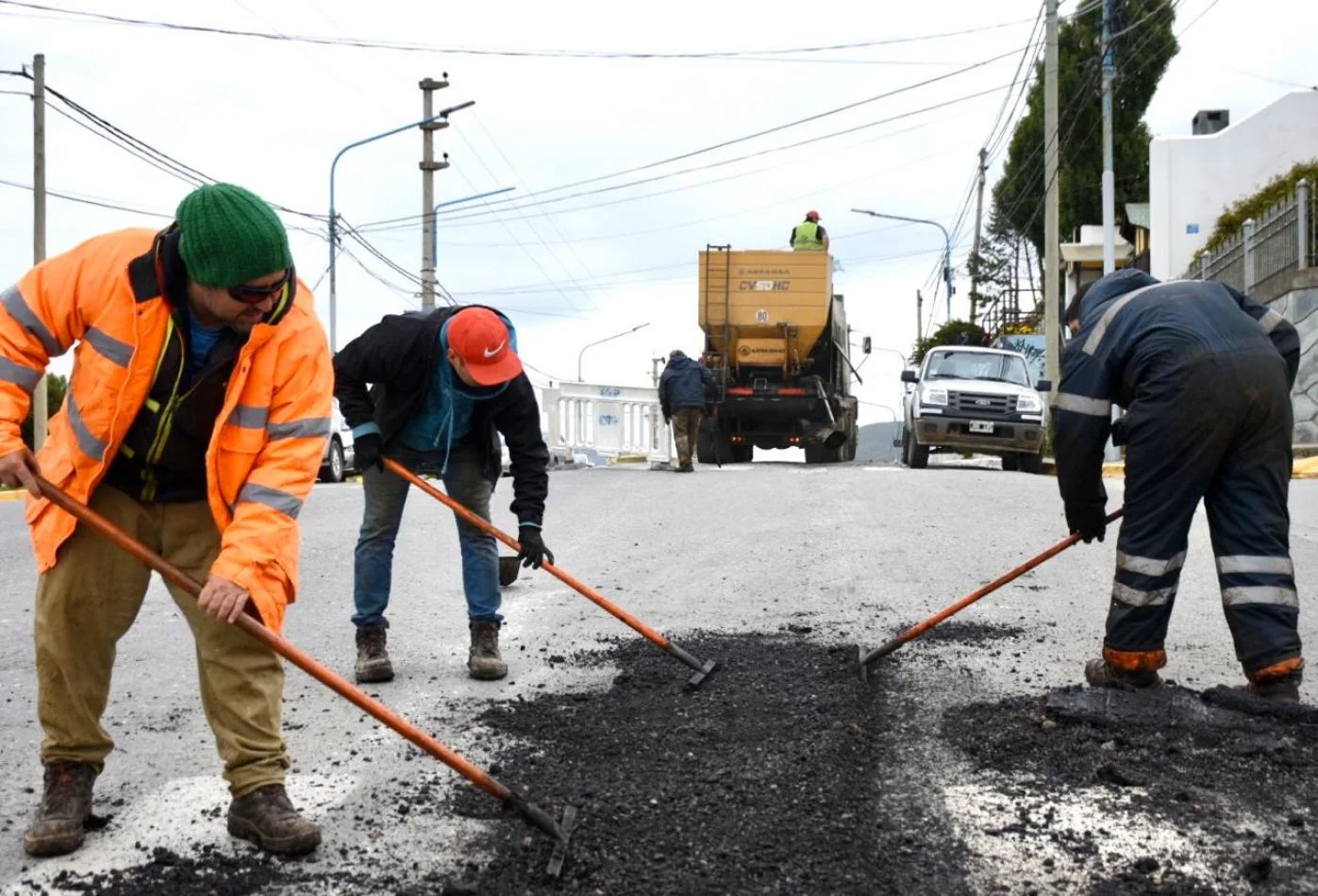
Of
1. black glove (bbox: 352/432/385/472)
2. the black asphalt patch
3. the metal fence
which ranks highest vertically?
the metal fence

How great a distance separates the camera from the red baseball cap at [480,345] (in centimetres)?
514

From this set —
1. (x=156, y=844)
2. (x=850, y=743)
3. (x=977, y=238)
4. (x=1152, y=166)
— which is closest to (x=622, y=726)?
(x=850, y=743)

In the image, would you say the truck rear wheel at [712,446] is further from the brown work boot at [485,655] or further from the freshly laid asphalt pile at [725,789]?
the freshly laid asphalt pile at [725,789]

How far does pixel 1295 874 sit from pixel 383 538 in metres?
3.52

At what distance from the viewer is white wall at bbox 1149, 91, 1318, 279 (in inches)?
1233

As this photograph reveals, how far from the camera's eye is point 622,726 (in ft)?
15.0

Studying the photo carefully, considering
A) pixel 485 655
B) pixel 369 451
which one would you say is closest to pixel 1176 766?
pixel 485 655

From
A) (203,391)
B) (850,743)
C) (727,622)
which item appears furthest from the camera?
(727,622)

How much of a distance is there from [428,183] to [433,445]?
25173mm

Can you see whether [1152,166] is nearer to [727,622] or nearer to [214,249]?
[727,622]

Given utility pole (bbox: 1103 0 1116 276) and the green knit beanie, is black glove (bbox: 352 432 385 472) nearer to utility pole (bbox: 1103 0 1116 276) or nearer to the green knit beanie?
the green knit beanie

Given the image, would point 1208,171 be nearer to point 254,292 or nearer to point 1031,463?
point 1031,463

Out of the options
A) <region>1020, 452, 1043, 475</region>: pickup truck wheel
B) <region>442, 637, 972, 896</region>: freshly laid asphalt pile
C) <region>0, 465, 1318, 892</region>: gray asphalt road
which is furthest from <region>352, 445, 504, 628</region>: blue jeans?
<region>1020, 452, 1043, 475</region>: pickup truck wheel

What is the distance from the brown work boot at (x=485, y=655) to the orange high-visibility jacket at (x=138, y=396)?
203 cm
